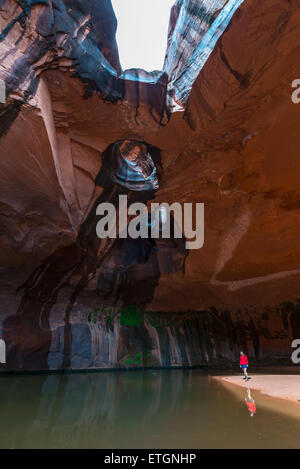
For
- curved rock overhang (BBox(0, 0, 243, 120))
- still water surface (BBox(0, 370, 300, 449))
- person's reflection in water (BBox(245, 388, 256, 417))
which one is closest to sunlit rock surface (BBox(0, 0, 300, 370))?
curved rock overhang (BBox(0, 0, 243, 120))

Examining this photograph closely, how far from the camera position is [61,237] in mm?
9422

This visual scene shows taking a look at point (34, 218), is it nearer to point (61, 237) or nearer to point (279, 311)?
point (61, 237)

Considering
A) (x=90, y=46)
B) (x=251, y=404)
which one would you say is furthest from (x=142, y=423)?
(x=90, y=46)

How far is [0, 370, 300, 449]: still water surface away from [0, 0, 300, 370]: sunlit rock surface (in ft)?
17.5

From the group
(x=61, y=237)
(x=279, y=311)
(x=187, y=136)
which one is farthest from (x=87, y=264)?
(x=279, y=311)

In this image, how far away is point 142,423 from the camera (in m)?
3.33

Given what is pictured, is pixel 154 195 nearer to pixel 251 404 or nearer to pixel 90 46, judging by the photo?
pixel 90 46

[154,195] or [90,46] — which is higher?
[90,46]

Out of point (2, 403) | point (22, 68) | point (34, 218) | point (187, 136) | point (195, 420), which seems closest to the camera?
point (195, 420)

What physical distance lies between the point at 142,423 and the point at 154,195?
Result: 7.84 metres

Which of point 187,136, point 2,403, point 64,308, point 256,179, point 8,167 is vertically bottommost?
point 2,403

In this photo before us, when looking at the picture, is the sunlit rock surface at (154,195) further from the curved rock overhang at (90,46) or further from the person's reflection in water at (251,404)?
the person's reflection in water at (251,404)

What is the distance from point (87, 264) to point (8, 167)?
508 centimetres

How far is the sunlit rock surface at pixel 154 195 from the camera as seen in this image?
6.12 m
